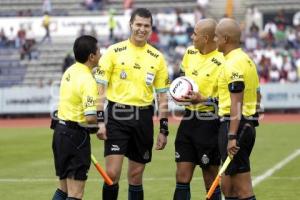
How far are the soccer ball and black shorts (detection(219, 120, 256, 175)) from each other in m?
0.87

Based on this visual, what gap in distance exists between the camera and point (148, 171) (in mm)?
16516

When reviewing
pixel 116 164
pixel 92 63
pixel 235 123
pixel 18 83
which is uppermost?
pixel 92 63

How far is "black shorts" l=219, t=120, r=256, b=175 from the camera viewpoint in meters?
9.82

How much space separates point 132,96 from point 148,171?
5809mm

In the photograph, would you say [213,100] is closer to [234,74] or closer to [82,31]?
[234,74]

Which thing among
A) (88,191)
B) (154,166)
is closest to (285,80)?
(154,166)

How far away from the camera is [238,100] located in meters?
9.56

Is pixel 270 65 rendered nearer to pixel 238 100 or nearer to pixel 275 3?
pixel 275 3

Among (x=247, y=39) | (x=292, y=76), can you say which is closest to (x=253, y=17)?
(x=247, y=39)

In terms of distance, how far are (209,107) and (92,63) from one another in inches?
68.3

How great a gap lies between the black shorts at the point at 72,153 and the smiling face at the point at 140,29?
1580mm

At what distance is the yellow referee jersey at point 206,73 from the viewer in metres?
11.0

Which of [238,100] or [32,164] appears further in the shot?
[32,164]

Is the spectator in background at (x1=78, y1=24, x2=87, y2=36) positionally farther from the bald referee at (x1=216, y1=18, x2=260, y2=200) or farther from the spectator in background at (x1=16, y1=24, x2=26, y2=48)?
the bald referee at (x1=216, y1=18, x2=260, y2=200)
